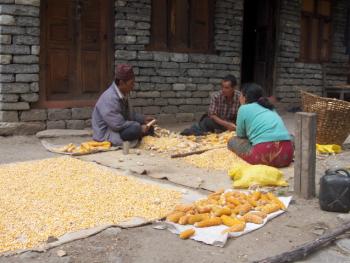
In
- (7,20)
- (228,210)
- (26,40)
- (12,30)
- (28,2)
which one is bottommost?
(228,210)

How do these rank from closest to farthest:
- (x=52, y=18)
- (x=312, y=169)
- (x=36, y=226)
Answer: (x=36, y=226) → (x=312, y=169) → (x=52, y=18)

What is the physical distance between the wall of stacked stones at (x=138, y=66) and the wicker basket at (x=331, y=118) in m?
3.32

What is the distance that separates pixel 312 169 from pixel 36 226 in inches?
100.0

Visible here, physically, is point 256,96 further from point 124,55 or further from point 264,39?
point 264,39

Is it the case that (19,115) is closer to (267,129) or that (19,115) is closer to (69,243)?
(267,129)

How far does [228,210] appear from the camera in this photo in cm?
402

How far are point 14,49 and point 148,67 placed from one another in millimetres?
2597

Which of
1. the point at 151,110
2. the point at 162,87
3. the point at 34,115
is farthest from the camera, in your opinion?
the point at 162,87

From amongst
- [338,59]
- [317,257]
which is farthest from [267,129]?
[338,59]

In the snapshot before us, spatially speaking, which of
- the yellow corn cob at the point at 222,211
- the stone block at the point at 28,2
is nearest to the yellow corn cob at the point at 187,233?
the yellow corn cob at the point at 222,211

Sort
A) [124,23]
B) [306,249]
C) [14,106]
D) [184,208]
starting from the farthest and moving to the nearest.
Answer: [124,23]
[14,106]
[184,208]
[306,249]

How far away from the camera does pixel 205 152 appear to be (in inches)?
253

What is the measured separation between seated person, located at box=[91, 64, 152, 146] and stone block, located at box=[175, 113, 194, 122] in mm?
2973

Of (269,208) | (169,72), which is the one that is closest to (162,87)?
(169,72)
